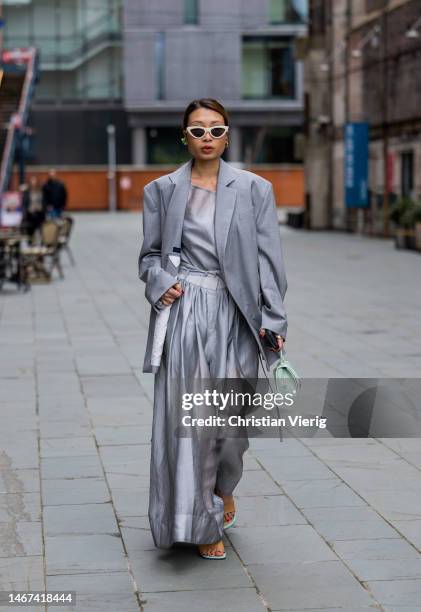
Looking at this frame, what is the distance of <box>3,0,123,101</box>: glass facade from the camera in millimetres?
64312

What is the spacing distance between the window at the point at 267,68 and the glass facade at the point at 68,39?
7.30 metres

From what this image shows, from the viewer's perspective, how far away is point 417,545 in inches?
213

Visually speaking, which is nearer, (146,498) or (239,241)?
(239,241)

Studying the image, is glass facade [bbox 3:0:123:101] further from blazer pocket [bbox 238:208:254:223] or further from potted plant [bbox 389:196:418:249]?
blazer pocket [bbox 238:208:254:223]

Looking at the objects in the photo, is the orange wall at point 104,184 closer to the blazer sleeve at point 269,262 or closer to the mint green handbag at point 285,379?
the blazer sleeve at point 269,262

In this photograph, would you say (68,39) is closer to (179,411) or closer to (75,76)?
(75,76)

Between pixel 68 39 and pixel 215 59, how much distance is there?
8.63 m

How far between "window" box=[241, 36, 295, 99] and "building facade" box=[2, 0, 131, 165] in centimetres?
703

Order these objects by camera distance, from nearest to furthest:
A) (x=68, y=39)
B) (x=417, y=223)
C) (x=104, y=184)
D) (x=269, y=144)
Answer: (x=417, y=223) < (x=104, y=184) < (x=269, y=144) < (x=68, y=39)

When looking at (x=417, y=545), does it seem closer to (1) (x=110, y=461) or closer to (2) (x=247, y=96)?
(1) (x=110, y=461)

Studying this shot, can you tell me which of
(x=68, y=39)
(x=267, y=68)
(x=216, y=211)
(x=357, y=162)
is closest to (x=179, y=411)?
(x=216, y=211)

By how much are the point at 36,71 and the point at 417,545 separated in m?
40.0

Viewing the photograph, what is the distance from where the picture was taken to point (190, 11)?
60781 mm

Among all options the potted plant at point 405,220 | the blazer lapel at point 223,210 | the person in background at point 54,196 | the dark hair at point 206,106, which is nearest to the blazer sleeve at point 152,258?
the blazer lapel at point 223,210
